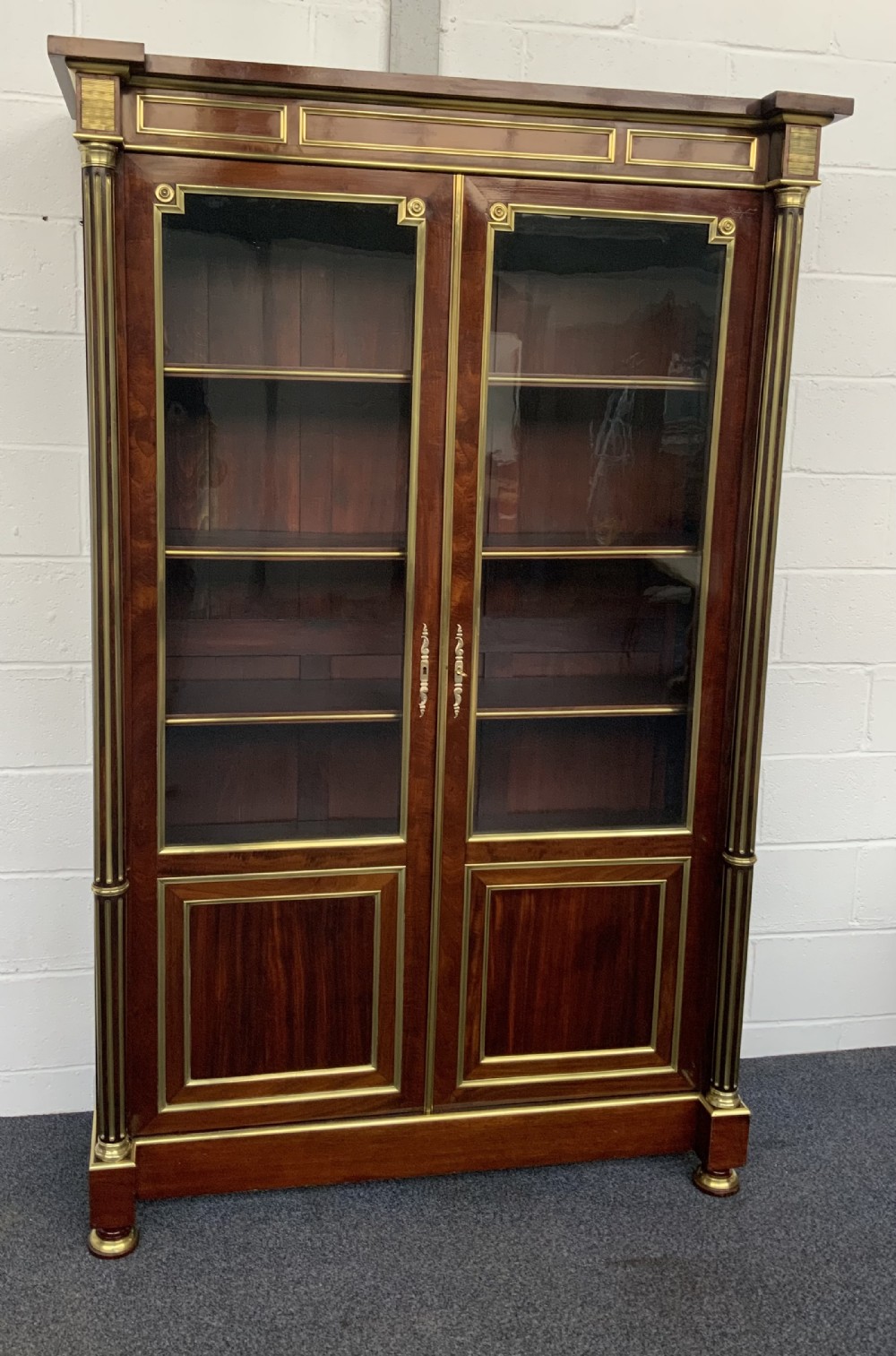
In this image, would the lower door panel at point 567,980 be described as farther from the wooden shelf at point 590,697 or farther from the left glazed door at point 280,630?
the wooden shelf at point 590,697

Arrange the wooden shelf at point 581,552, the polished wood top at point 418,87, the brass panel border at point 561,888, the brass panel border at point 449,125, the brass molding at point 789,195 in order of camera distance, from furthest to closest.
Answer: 1. the brass panel border at point 561,888
2. the wooden shelf at point 581,552
3. the brass molding at point 789,195
4. the brass panel border at point 449,125
5. the polished wood top at point 418,87

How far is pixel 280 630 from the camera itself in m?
2.13

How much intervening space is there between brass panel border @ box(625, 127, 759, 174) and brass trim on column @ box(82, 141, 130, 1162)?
32.4 inches

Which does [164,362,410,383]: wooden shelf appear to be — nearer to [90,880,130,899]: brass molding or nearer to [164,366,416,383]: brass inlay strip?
[164,366,416,383]: brass inlay strip

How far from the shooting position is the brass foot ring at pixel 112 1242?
209 centimetres

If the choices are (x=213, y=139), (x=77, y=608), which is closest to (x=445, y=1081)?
(x=77, y=608)

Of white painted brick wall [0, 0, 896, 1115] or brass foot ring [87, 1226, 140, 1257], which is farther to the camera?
white painted brick wall [0, 0, 896, 1115]

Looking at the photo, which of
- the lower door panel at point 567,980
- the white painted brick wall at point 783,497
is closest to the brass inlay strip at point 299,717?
the lower door panel at point 567,980

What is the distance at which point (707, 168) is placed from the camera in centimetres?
203

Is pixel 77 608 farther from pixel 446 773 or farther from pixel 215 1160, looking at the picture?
pixel 215 1160

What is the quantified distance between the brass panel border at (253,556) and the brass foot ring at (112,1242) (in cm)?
66

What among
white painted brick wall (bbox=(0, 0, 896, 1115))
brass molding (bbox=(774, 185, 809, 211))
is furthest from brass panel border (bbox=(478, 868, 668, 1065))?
brass molding (bbox=(774, 185, 809, 211))

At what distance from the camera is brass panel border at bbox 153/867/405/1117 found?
2.13 meters

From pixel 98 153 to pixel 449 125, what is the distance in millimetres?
546
